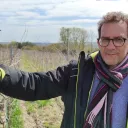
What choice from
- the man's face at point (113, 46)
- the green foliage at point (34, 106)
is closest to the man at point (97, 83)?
the man's face at point (113, 46)

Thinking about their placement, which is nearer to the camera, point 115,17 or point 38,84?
point 115,17

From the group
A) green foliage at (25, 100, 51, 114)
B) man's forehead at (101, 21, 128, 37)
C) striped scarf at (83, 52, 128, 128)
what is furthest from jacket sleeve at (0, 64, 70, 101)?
green foliage at (25, 100, 51, 114)

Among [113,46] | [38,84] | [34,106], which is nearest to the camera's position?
[113,46]

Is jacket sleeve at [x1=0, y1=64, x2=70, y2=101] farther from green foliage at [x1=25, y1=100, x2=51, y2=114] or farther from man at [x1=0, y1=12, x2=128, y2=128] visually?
green foliage at [x1=25, y1=100, x2=51, y2=114]

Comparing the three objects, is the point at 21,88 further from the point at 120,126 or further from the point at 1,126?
the point at 1,126

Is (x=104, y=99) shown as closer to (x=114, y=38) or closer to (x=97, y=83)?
(x=97, y=83)

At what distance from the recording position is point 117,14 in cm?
192

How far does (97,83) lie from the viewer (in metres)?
1.96

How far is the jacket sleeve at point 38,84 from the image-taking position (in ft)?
6.40

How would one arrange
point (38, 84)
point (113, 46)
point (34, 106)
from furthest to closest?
point (34, 106) → point (38, 84) → point (113, 46)

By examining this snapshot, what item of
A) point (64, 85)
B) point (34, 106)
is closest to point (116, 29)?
point (64, 85)

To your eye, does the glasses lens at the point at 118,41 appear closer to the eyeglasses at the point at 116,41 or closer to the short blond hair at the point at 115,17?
the eyeglasses at the point at 116,41

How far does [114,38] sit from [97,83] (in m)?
0.33

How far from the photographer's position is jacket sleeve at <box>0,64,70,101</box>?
1.95 m
